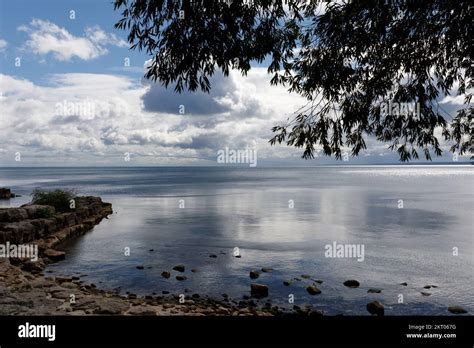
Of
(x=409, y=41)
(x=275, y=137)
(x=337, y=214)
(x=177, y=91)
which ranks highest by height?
(x=409, y=41)

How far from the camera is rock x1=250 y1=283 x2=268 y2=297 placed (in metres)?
15.8

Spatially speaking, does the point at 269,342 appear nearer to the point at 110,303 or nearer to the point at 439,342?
the point at 439,342

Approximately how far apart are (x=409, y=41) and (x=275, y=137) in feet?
12.7

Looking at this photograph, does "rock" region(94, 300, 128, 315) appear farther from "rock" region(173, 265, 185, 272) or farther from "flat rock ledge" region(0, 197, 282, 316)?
"rock" region(173, 265, 185, 272)

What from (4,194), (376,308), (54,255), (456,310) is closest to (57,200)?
(54,255)

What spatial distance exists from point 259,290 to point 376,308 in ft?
15.8

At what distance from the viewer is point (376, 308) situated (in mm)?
14180

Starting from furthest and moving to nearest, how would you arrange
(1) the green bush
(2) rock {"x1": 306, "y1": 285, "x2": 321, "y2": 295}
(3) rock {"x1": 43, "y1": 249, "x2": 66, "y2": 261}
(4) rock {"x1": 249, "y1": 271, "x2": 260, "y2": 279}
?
(1) the green bush
(3) rock {"x1": 43, "y1": 249, "x2": 66, "y2": 261}
(4) rock {"x1": 249, "y1": 271, "x2": 260, "y2": 279}
(2) rock {"x1": 306, "y1": 285, "x2": 321, "y2": 295}

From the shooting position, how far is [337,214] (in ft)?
156

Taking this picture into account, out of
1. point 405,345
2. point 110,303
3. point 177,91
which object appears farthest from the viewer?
point 110,303

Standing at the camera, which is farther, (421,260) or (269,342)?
(421,260)

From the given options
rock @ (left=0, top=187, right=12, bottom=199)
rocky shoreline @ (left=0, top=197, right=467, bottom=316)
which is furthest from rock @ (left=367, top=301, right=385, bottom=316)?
rock @ (left=0, top=187, right=12, bottom=199)

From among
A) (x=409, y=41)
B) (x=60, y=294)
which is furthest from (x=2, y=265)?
(x=409, y=41)

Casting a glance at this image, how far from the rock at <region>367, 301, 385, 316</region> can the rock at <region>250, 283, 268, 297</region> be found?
167 inches
